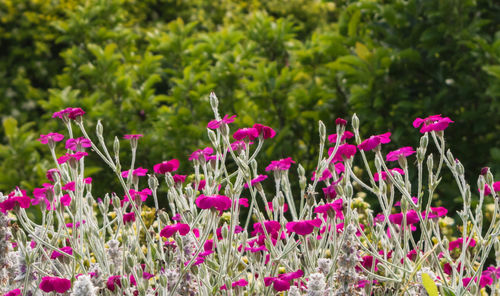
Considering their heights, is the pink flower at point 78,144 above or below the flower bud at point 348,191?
above

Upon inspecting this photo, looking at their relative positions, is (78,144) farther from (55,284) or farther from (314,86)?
(314,86)

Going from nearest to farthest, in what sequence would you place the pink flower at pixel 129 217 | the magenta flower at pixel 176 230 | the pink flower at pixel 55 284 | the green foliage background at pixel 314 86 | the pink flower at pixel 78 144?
the pink flower at pixel 55 284
the magenta flower at pixel 176 230
the pink flower at pixel 78 144
the pink flower at pixel 129 217
the green foliage background at pixel 314 86

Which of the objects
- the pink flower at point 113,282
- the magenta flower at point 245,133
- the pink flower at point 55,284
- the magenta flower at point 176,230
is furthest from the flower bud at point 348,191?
the pink flower at point 55,284

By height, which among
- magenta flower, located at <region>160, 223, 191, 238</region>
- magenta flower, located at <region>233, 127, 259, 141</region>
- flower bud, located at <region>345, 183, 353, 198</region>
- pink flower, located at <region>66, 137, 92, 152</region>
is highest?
magenta flower, located at <region>233, 127, 259, 141</region>

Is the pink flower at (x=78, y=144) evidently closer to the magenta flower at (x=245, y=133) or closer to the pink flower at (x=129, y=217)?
the pink flower at (x=129, y=217)

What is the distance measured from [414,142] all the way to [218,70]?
1597 millimetres

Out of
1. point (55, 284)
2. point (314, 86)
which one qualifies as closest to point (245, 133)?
point (55, 284)

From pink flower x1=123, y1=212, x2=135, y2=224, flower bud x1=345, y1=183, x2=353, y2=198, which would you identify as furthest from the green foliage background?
flower bud x1=345, y1=183, x2=353, y2=198

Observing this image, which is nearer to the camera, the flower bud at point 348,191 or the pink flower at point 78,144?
the flower bud at point 348,191

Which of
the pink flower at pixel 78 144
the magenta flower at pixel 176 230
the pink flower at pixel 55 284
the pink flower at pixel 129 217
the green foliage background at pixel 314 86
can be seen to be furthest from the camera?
the green foliage background at pixel 314 86

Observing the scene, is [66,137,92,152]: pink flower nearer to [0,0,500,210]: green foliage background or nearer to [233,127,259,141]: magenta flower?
[233,127,259,141]: magenta flower

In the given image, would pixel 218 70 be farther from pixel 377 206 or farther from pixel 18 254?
pixel 18 254

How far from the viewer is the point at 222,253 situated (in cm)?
216

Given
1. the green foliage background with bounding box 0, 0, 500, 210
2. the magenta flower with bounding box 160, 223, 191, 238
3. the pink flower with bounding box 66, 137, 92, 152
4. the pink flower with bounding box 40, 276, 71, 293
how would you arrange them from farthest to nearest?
the green foliage background with bounding box 0, 0, 500, 210
the pink flower with bounding box 66, 137, 92, 152
the magenta flower with bounding box 160, 223, 191, 238
the pink flower with bounding box 40, 276, 71, 293
